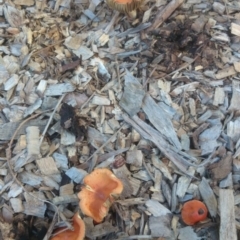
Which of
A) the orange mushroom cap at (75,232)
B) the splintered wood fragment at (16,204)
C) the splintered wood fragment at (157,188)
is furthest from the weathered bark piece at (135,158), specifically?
the splintered wood fragment at (16,204)

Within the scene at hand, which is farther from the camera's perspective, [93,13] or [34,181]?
[93,13]

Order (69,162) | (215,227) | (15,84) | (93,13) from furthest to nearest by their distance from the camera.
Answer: (93,13) → (15,84) → (69,162) → (215,227)

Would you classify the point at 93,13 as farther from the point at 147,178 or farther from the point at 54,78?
the point at 147,178

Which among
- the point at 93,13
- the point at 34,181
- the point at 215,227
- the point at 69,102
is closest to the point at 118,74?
the point at 69,102

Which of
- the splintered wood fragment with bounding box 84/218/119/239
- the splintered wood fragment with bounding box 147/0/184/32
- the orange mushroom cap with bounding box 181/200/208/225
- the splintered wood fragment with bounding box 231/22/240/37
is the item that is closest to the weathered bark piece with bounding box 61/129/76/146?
the splintered wood fragment with bounding box 84/218/119/239

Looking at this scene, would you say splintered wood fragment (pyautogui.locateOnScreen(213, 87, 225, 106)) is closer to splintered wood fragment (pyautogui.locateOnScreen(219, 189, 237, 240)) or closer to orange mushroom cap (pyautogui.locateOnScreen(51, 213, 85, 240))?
splintered wood fragment (pyautogui.locateOnScreen(219, 189, 237, 240))

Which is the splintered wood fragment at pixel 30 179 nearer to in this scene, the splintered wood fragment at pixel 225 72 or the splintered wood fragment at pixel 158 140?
the splintered wood fragment at pixel 158 140

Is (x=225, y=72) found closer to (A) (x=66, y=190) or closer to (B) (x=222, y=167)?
(B) (x=222, y=167)
